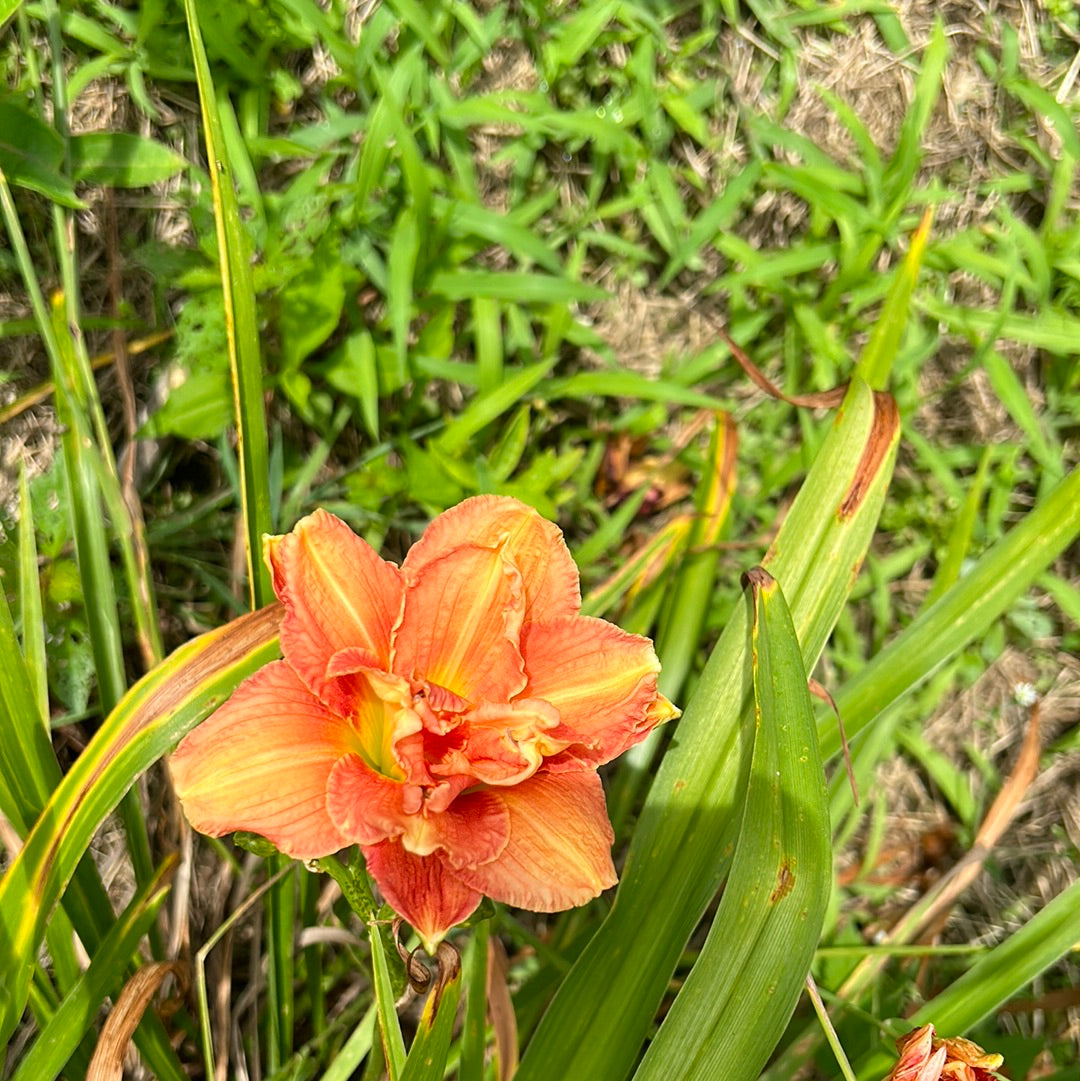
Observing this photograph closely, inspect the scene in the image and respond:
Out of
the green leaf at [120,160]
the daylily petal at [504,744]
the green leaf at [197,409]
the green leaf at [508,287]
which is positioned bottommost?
the daylily petal at [504,744]

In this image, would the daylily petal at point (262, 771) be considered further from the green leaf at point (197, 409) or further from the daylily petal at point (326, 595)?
the green leaf at point (197, 409)

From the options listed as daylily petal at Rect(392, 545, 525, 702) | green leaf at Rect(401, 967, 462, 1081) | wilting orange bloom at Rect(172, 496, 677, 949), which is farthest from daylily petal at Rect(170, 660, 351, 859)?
green leaf at Rect(401, 967, 462, 1081)

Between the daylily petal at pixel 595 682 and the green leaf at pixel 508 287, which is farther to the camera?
the green leaf at pixel 508 287

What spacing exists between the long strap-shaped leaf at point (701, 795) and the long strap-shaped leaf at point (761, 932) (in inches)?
5.3

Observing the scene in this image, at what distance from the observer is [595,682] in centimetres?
89

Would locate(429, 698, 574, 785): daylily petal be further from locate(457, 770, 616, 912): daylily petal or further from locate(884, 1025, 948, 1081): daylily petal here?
locate(884, 1025, 948, 1081): daylily petal

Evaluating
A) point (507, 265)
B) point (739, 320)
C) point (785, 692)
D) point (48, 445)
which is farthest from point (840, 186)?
point (48, 445)

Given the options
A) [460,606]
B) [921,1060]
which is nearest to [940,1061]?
[921,1060]

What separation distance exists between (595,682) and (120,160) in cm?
134

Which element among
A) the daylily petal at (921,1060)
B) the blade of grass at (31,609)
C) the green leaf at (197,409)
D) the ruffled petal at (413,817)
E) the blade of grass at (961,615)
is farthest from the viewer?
the green leaf at (197,409)

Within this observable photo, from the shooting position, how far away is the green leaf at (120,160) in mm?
1525

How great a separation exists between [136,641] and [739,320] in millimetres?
1480

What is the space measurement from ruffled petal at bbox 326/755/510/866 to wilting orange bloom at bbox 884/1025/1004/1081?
607mm

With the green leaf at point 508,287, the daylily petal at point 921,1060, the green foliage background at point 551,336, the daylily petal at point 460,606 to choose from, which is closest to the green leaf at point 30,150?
the green foliage background at point 551,336
